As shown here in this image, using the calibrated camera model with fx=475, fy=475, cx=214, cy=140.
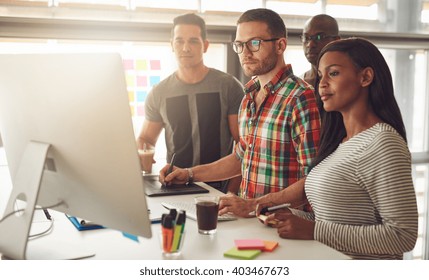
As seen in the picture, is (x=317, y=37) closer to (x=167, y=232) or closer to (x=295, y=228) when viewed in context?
(x=295, y=228)

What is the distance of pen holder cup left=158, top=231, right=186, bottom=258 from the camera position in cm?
106

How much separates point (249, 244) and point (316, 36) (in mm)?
1719

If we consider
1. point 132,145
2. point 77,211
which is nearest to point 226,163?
point 77,211

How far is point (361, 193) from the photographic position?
4.21 ft

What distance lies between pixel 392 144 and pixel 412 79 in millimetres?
2210

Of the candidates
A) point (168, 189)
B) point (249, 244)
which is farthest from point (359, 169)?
point (168, 189)

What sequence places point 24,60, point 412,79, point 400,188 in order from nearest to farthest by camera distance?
1. point 24,60
2. point 400,188
3. point 412,79

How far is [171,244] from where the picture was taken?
107cm

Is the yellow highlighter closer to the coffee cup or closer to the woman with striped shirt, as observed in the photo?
the coffee cup

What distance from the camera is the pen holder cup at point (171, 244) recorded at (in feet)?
3.49

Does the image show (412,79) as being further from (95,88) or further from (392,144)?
(95,88)

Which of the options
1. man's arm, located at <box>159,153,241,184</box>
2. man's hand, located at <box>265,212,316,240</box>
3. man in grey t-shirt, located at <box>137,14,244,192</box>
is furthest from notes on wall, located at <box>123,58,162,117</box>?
man's hand, located at <box>265,212,316,240</box>

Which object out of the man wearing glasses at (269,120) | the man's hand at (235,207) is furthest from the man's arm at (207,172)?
the man's hand at (235,207)

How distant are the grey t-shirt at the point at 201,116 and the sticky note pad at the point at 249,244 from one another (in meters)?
1.42
